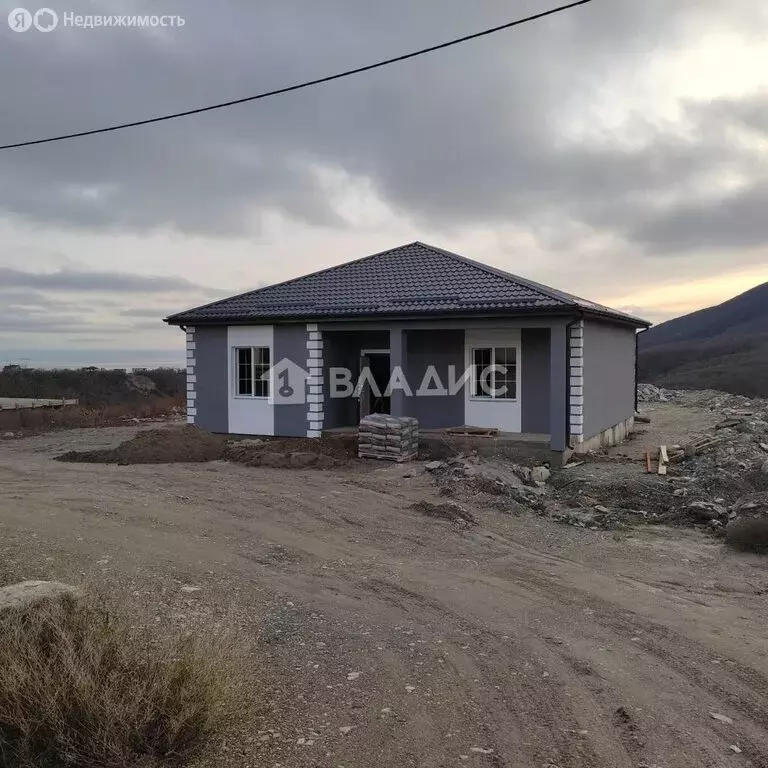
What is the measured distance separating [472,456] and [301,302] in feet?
19.4

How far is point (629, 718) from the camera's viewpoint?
416 cm

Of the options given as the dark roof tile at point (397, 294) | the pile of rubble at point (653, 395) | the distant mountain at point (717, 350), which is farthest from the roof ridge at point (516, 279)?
the distant mountain at point (717, 350)

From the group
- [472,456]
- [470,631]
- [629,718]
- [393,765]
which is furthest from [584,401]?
[393,765]

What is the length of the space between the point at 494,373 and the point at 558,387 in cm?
205

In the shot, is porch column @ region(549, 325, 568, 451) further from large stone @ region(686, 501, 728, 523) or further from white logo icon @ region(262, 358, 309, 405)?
white logo icon @ region(262, 358, 309, 405)

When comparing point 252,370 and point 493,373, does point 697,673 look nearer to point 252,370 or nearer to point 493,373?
point 493,373

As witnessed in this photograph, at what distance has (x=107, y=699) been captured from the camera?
3.42 meters

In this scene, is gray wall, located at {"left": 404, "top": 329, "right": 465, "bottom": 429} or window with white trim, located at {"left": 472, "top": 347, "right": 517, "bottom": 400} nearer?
window with white trim, located at {"left": 472, "top": 347, "right": 517, "bottom": 400}

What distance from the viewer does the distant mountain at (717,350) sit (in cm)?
4597

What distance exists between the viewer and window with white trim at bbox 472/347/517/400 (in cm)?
1549

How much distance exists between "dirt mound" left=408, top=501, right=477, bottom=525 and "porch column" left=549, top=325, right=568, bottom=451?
176 inches

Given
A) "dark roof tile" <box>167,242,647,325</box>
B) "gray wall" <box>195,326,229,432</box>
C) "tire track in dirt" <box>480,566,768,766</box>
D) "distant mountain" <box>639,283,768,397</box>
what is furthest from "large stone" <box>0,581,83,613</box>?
"distant mountain" <box>639,283,768,397</box>

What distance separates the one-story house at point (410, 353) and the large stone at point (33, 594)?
10645 mm

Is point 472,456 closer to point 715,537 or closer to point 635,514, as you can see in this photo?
point 635,514
